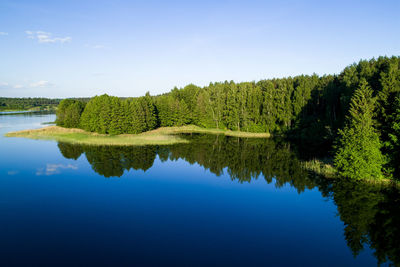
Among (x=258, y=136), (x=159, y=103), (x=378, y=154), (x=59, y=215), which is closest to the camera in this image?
(x=59, y=215)

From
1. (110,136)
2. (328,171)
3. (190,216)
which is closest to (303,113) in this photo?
(328,171)

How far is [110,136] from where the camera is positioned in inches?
3044

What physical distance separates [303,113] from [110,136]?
59.2 m

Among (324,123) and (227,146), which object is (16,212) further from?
(324,123)

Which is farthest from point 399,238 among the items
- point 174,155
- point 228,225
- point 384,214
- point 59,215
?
point 174,155

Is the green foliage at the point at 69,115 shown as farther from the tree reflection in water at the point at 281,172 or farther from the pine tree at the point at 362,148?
the pine tree at the point at 362,148

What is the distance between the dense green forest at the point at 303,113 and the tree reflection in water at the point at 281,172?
4485 mm

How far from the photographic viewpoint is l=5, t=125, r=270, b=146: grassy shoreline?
225 feet

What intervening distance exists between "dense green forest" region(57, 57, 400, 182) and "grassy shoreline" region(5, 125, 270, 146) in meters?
3.65

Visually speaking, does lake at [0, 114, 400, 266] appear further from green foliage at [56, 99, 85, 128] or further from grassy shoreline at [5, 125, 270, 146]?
green foliage at [56, 99, 85, 128]

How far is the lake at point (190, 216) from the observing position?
1892 cm

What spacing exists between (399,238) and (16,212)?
35.5 m

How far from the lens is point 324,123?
225ft

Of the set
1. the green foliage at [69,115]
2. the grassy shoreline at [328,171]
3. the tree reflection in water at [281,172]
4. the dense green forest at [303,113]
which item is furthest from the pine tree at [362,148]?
the green foliage at [69,115]
